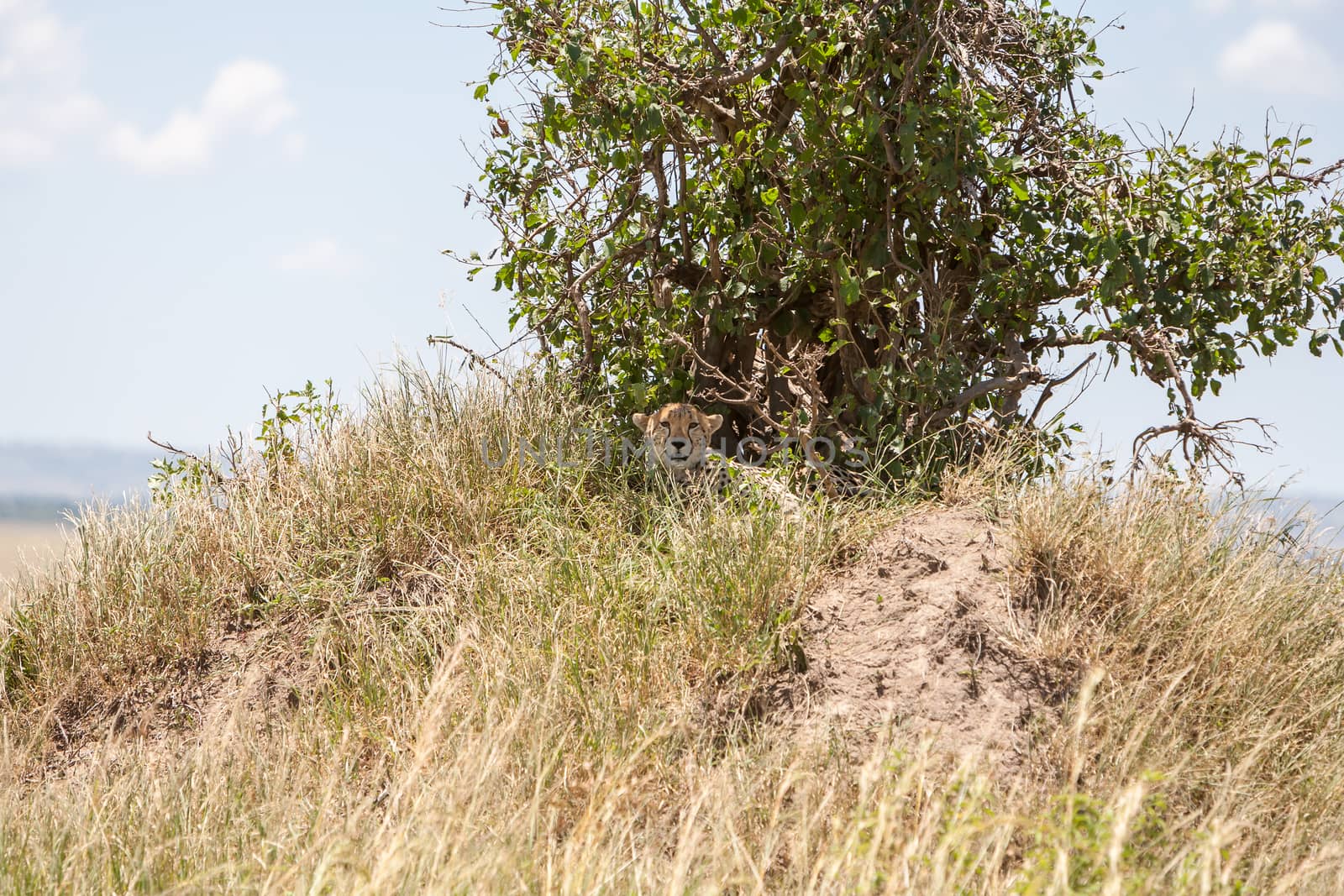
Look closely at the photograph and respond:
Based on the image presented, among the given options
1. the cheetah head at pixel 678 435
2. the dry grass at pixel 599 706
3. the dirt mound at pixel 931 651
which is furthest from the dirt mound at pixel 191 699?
the dirt mound at pixel 931 651

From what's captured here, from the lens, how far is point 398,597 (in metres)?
6.08

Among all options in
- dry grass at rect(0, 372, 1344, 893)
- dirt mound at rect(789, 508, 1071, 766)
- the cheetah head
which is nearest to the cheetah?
the cheetah head

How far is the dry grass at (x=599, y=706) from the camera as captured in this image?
3523 millimetres

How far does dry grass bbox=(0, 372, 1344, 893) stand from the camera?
139 inches

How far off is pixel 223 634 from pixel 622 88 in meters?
3.88

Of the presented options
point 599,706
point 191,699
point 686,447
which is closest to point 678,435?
point 686,447

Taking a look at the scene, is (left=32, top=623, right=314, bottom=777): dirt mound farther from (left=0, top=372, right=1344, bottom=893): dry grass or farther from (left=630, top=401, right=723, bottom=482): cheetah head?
(left=630, top=401, right=723, bottom=482): cheetah head

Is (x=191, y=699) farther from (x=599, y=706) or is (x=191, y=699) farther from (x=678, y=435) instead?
(x=678, y=435)

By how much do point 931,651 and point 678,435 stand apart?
6.78 ft

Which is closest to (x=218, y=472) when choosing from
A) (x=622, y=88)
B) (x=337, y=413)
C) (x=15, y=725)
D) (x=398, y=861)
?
(x=337, y=413)

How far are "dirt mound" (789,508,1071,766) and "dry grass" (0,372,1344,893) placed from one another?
15 cm

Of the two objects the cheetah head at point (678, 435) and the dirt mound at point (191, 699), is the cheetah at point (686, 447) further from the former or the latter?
the dirt mound at point (191, 699)

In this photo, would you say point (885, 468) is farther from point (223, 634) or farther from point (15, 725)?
point (15, 725)

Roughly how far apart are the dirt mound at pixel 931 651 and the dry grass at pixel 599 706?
0.15 m
